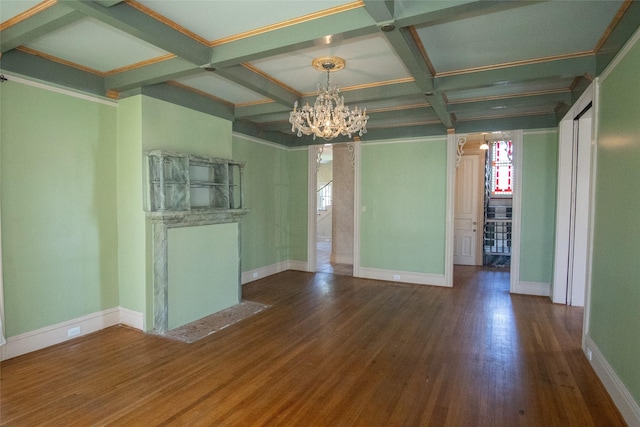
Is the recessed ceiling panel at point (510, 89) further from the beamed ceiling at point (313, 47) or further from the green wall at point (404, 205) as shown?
the green wall at point (404, 205)

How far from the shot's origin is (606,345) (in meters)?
2.62

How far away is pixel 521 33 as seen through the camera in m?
2.67

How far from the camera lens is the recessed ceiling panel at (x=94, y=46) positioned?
268cm

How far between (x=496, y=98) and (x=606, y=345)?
3116 millimetres

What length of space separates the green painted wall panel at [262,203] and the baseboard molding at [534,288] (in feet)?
14.0

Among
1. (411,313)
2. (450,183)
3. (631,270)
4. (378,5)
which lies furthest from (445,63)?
(411,313)

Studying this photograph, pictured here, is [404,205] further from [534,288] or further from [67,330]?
[67,330]

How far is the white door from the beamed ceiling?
322 centimetres

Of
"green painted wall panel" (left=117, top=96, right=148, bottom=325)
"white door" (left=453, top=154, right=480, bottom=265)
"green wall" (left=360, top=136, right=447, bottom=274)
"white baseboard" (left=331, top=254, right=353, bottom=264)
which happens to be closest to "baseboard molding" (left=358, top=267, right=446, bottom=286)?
"green wall" (left=360, top=136, right=447, bottom=274)

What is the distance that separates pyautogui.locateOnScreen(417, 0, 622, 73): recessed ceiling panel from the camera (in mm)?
2350

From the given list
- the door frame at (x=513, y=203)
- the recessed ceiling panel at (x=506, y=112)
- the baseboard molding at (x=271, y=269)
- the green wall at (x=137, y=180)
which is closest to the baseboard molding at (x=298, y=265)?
the baseboard molding at (x=271, y=269)

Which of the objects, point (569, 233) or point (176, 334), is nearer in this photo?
point (176, 334)

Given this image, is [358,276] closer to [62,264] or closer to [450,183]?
[450,183]

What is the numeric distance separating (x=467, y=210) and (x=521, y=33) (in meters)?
5.63
